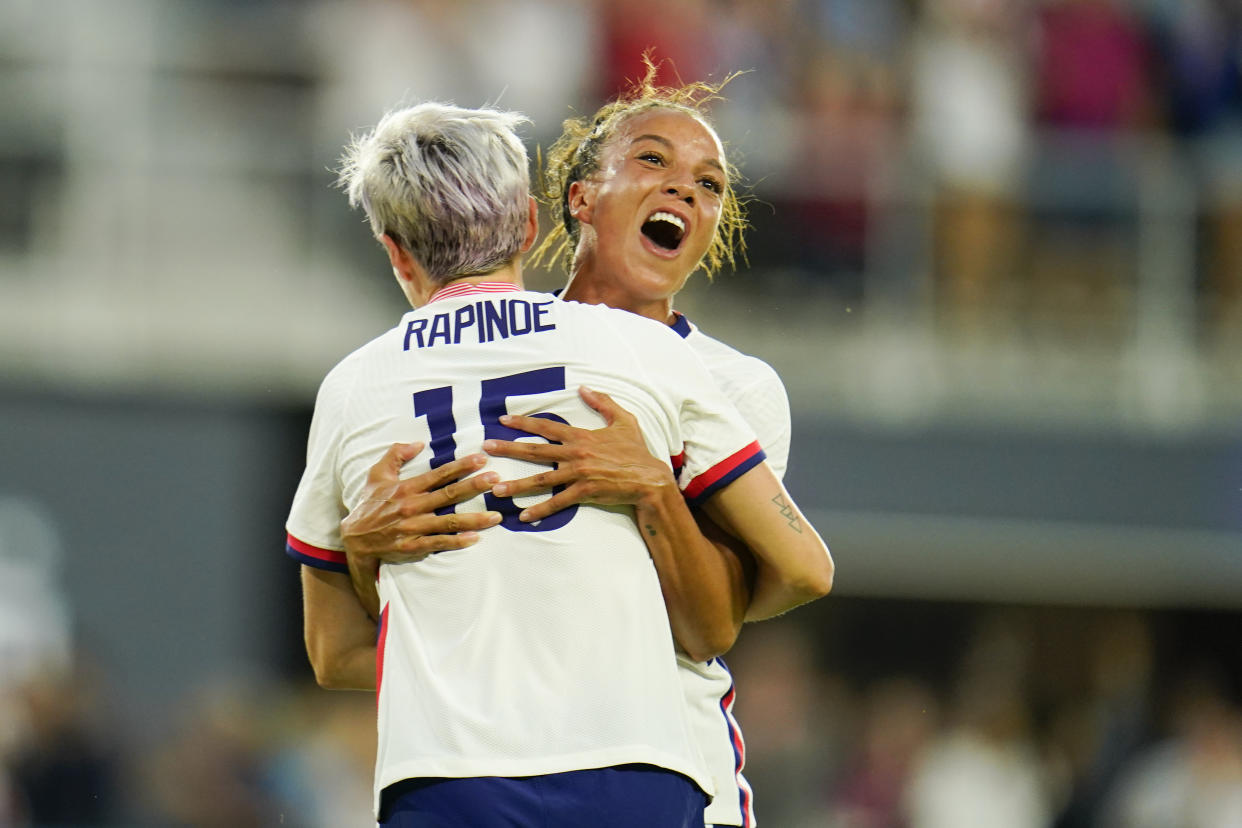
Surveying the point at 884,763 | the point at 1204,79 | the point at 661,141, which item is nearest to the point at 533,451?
the point at 661,141

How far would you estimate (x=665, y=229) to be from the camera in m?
4.00

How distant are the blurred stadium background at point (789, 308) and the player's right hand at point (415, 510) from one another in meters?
6.54

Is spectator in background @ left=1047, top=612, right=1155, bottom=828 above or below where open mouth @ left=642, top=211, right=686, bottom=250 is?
below

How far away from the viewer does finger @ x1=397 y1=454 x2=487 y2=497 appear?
290cm

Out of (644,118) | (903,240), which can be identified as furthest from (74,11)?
(644,118)

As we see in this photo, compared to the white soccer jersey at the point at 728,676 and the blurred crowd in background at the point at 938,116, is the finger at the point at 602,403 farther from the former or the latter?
the blurred crowd in background at the point at 938,116

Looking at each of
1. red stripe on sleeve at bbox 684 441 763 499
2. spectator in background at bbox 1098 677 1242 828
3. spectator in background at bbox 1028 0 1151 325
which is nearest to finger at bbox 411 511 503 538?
red stripe on sleeve at bbox 684 441 763 499

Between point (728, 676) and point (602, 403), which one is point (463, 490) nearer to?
point (602, 403)

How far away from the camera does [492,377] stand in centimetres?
293

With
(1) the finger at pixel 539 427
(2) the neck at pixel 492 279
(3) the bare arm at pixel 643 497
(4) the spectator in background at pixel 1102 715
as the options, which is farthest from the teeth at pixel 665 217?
(4) the spectator in background at pixel 1102 715

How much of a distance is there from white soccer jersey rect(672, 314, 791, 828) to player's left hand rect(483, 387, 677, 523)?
1.45ft

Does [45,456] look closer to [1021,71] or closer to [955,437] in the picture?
[955,437]

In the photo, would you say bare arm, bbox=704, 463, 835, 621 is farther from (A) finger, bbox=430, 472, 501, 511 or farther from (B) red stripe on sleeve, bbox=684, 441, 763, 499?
(A) finger, bbox=430, 472, 501, 511

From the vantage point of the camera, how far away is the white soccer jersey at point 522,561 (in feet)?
9.11
